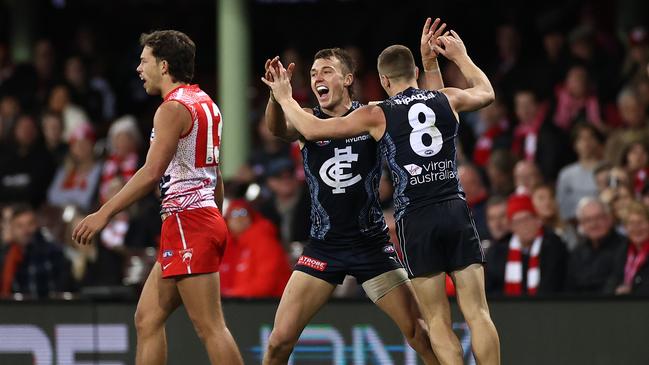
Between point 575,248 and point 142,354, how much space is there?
474cm

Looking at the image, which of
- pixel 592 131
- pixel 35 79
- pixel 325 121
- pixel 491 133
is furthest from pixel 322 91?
pixel 35 79

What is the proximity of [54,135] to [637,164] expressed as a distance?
6.98m

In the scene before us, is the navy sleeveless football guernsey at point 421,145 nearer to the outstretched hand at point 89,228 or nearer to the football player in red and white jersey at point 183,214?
the football player in red and white jersey at point 183,214

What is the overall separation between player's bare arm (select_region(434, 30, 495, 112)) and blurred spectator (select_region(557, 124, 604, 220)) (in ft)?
15.3

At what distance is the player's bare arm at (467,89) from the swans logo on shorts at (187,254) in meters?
1.71

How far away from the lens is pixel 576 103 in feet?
45.3

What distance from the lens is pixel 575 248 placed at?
37.3 feet

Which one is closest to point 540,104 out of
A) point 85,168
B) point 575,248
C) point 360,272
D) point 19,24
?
point 575,248

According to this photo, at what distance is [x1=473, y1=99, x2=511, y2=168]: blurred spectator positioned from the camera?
1359 cm

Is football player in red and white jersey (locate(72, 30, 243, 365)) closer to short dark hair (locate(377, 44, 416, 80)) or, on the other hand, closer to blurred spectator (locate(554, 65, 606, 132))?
short dark hair (locate(377, 44, 416, 80))

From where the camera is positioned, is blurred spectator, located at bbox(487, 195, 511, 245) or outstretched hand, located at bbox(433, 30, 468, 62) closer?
outstretched hand, located at bbox(433, 30, 468, 62)

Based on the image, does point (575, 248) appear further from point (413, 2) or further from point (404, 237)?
point (413, 2)

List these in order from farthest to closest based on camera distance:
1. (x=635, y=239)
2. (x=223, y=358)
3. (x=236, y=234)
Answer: (x=236, y=234) → (x=635, y=239) → (x=223, y=358)

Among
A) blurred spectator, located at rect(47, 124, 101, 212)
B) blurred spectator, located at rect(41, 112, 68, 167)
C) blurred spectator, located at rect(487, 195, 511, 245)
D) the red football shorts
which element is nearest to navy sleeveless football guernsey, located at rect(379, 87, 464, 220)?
the red football shorts
